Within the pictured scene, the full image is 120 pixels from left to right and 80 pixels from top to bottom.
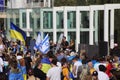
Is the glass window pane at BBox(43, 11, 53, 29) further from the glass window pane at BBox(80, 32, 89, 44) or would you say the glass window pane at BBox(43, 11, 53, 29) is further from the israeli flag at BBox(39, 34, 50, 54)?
the israeli flag at BBox(39, 34, 50, 54)

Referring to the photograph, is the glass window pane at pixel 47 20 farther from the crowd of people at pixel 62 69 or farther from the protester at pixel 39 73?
the protester at pixel 39 73

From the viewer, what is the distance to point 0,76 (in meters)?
18.4

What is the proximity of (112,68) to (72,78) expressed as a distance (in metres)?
1.36

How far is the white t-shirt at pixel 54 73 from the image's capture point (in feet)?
49.5

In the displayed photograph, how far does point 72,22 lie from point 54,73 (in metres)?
27.9

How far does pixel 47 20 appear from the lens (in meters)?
44.5

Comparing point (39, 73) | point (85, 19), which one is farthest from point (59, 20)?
point (39, 73)

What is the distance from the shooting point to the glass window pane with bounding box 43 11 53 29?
44.3 m

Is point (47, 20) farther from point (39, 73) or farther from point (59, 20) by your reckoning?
point (39, 73)

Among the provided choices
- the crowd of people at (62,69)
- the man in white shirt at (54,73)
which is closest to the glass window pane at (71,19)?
the crowd of people at (62,69)

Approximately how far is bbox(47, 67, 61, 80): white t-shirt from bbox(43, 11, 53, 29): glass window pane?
2894 cm

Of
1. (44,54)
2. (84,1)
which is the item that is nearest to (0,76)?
(44,54)

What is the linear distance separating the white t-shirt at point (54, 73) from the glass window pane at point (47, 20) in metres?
28.9

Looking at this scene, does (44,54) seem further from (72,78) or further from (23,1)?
(23,1)
